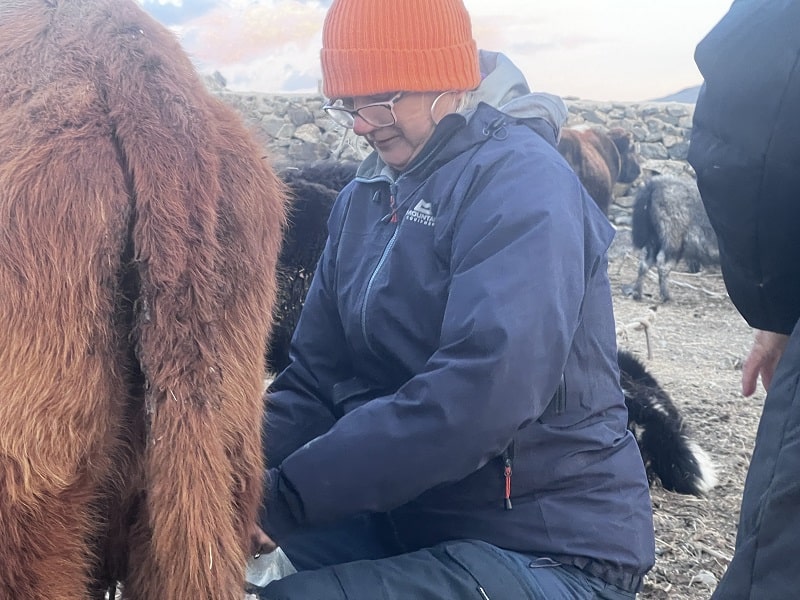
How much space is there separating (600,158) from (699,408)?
858 cm

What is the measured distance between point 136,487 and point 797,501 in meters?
0.90

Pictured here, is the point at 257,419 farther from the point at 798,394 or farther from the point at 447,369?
the point at 798,394

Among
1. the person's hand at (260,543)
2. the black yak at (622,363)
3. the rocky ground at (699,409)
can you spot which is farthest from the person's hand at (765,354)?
the black yak at (622,363)

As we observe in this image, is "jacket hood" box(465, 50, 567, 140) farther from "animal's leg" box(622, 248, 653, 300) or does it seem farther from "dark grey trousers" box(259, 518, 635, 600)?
"animal's leg" box(622, 248, 653, 300)

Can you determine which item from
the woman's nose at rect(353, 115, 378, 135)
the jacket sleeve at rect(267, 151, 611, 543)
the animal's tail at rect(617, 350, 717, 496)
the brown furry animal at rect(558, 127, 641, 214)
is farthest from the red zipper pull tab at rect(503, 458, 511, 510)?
the brown furry animal at rect(558, 127, 641, 214)

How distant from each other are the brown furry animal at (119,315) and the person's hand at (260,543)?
0.18m

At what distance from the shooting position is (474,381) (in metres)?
1.42

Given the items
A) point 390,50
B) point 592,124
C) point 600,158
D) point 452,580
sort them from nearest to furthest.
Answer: point 452,580 → point 390,50 → point 600,158 → point 592,124

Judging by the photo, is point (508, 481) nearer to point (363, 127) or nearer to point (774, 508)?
point (774, 508)

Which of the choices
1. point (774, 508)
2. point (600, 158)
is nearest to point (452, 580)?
point (774, 508)

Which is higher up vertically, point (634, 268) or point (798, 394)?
point (798, 394)

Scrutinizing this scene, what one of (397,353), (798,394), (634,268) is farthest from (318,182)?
(634,268)

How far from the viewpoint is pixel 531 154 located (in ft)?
5.44

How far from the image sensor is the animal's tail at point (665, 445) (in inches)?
150
